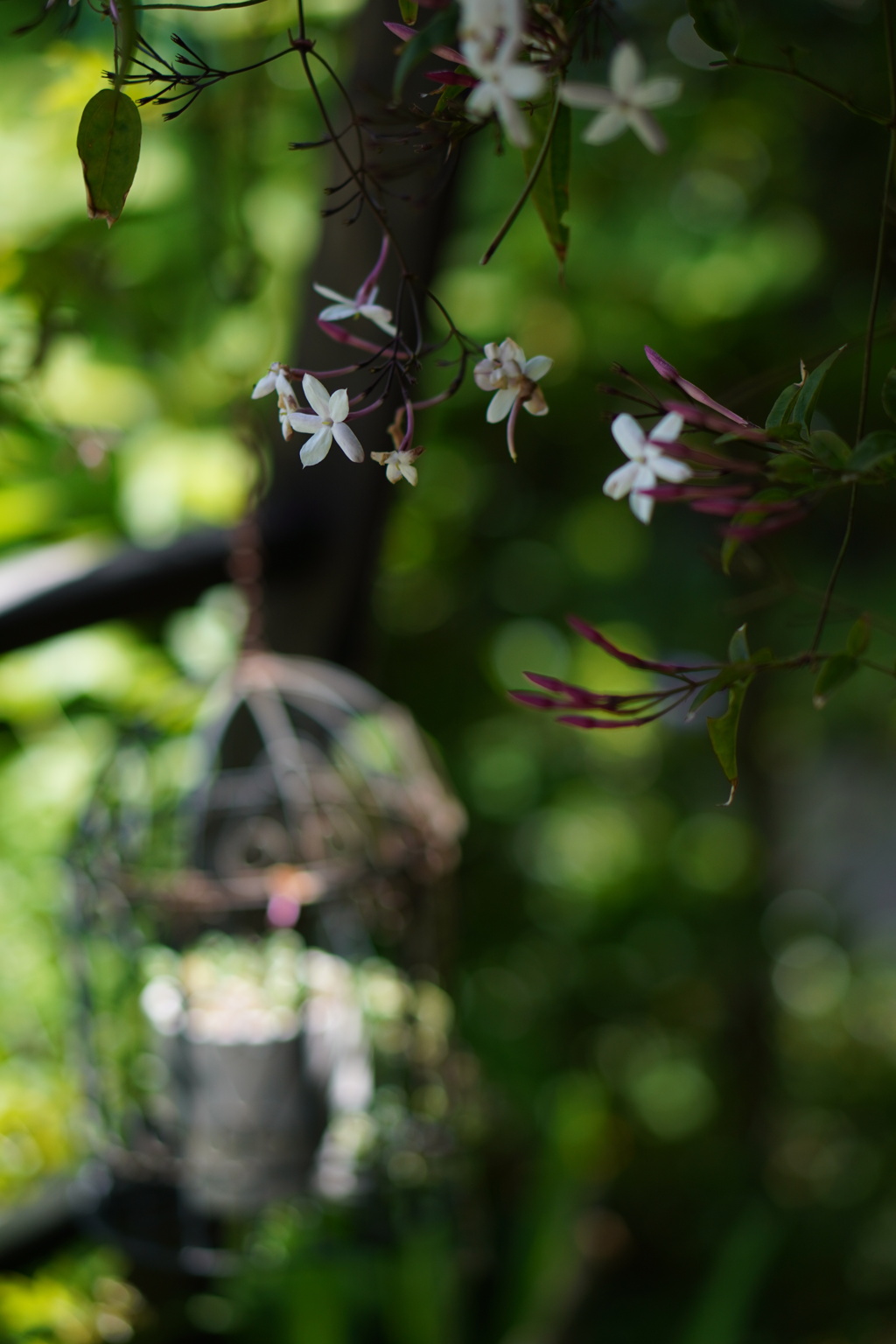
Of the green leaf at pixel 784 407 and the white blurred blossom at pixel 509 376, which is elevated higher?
the white blurred blossom at pixel 509 376

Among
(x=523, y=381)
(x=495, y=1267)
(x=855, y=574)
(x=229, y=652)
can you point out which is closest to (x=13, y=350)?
(x=229, y=652)

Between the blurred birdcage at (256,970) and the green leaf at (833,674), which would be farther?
the blurred birdcage at (256,970)

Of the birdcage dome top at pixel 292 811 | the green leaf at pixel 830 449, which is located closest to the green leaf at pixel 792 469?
the green leaf at pixel 830 449

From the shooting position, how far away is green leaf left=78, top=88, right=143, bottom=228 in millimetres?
251

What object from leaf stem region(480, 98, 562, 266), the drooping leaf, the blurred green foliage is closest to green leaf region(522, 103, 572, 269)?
leaf stem region(480, 98, 562, 266)

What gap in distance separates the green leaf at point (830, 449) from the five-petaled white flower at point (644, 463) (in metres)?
0.03

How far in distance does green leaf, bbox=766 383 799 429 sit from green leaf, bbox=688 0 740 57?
0.28ft

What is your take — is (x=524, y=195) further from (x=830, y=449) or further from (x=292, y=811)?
(x=292, y=811)

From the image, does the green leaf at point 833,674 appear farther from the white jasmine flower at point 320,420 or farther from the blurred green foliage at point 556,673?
the blurred green foliage at point 556,673

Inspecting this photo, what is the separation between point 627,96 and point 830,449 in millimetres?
84

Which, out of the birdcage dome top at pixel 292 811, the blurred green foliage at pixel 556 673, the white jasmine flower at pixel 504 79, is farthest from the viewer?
the blurred green foliage at pixel 556 673

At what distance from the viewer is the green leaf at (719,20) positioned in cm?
21

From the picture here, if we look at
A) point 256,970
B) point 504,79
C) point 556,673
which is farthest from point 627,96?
point 556,673

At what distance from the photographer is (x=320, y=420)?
0.86 feet
